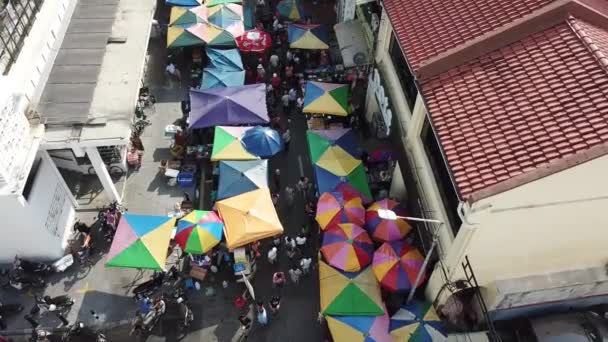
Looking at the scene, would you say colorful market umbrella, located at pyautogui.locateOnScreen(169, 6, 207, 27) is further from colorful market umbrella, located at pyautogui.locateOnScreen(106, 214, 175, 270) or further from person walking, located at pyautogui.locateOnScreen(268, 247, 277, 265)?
person walking, located at pyautogui.locateOnScreen(268, 247, 277, 265)

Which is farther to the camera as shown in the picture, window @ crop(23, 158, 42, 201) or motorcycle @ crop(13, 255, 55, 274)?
motorcycle @ crop(13, 255, 55, 274)

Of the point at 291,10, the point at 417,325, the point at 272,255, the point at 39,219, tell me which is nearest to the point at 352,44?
the point at 291,10

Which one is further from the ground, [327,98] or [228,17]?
[228,17]

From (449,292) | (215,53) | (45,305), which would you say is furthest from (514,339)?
(215,53)

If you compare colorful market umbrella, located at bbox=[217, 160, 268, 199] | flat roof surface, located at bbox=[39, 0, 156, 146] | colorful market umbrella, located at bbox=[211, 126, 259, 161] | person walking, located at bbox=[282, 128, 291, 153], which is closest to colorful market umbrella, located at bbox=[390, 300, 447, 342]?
colorful market umbrella, located at bbox=[217, 160, 268, 199]

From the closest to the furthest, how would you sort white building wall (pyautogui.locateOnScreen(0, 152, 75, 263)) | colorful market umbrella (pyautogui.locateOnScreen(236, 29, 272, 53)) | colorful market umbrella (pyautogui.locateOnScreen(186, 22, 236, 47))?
white building wall (pyautogui.locateOnScreen(0, 152, 75, 263))
colorful market umbrella (pyautogui.locateOnScreen(186, 22, 236, 47))
colorful market umbrella (pyautogui.locateOnScreen(236, 29, 272, 53))

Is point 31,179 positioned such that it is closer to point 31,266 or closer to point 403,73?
point 31,266

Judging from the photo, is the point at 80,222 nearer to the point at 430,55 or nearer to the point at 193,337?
the point at 193,337
